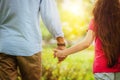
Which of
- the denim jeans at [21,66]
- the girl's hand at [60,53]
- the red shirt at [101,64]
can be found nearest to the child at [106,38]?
the red shirt at [101,64]

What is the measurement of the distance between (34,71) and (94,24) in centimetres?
65

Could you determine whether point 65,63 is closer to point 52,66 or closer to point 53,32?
point 52,66

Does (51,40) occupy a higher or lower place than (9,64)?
lower

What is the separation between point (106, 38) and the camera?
9.76 ft

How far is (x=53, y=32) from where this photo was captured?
11.0 feet

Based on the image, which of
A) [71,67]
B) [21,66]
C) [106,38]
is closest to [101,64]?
[106,38]

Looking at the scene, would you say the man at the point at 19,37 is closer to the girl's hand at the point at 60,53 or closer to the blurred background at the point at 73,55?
the girl's hand at the point at 60,53

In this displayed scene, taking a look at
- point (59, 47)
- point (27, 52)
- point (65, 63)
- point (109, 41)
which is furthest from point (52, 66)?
point (109, 41)

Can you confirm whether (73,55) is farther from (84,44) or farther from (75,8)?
(84,44)

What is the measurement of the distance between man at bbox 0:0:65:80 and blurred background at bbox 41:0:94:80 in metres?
1.43

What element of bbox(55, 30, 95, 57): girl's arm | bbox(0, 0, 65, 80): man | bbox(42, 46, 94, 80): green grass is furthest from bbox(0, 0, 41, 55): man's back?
bbox(42, 46, 94, 80): green grass

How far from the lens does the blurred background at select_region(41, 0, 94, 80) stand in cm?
467

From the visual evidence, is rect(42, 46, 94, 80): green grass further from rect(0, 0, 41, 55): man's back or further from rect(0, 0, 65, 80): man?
rect(0, 0, 41, 55): man's back

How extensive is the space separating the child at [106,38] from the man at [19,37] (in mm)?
445
